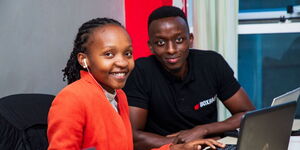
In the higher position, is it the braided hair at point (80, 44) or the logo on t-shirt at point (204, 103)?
the braided hair at point (80, 44)

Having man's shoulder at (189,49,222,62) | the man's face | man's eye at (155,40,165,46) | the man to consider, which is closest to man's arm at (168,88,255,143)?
the man

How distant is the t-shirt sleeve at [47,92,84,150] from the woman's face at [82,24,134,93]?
164mm

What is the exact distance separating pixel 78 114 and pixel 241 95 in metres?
1.17

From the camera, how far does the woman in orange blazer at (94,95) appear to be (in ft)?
4.93

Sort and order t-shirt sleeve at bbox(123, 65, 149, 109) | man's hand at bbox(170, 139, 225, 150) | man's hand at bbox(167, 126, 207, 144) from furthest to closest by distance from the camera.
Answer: t-shirt sleeve at bbox(123, 65, 149, 109)
man's hand at bbox(167, 126, 207, 144)
man's hand at bbox(170, 139, 225, 150)

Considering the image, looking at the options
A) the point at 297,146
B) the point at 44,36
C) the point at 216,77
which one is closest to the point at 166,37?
the point at 216,77

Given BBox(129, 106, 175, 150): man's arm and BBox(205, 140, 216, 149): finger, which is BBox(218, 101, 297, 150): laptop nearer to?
BBox(205, 140, 216, 149): finger

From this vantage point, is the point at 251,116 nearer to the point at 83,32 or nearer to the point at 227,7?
the point at 83,32

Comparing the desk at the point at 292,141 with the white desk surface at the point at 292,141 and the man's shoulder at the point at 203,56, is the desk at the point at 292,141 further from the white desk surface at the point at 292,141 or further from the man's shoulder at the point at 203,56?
the man's shoulder at the point at 203,56

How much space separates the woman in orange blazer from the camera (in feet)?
4.93

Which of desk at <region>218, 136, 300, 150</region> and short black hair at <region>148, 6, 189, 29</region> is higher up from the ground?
short black hair at <region>148, 6, 189, 29</region>

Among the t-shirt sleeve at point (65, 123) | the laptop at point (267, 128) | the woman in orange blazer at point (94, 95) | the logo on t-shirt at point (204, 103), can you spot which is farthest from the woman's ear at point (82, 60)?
the logo on t-shirt at point (204, 103)

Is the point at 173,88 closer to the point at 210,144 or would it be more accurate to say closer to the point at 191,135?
the point at 191,135

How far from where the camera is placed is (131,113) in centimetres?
229
